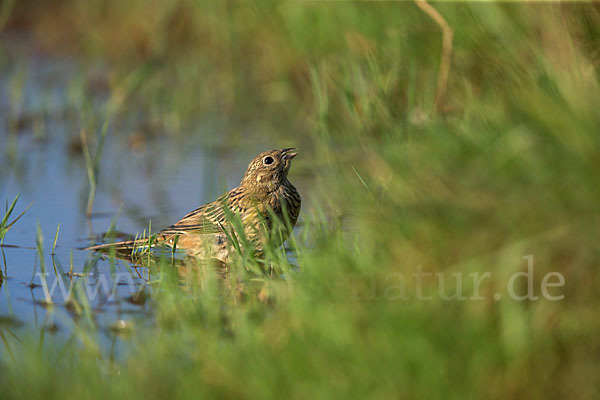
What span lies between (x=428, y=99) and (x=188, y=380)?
137 inches

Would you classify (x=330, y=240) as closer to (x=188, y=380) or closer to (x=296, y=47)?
(x=188, y=380)

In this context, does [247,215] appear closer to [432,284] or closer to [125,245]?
[125,245]

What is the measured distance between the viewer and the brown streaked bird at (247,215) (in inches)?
258

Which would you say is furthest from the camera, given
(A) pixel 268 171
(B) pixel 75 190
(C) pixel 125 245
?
(B) pixel 75 190

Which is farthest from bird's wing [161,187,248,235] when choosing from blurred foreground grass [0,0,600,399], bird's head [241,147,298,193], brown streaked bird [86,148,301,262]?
blurred foreground grass [0,0,600,399]

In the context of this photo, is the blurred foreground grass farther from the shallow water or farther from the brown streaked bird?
the brown streaked bird

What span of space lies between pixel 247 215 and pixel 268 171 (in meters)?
0.47

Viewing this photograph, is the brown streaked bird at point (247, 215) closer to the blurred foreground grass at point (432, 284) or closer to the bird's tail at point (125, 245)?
the bird's tail at point (125, 245)

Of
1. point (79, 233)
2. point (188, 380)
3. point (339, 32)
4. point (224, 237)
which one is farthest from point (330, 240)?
point (339, 32)

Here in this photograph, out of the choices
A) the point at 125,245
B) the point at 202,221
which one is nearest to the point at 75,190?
the point at 125,245

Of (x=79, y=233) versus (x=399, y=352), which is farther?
(x=79, y=233)

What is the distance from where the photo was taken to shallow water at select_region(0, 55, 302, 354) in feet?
18.2

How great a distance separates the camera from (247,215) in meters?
6.94

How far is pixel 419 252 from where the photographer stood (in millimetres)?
4297
